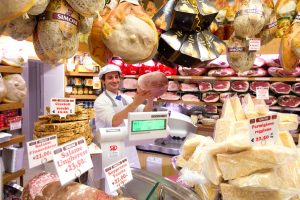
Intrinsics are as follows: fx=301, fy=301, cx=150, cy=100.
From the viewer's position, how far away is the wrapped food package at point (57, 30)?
3.40ft

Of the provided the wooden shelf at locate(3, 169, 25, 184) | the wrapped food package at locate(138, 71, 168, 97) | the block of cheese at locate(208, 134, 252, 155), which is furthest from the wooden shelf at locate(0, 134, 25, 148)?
the block of cheese at locate(208, 134, 252, 155)

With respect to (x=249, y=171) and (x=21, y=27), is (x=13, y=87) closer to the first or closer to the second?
(x=21, y=27)

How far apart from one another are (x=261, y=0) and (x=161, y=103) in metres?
3.67

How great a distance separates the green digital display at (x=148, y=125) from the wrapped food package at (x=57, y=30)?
37cm

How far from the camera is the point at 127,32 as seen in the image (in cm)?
120

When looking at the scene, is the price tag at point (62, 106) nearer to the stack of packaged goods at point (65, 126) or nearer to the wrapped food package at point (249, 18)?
the stack of packaged goods at point (65, 126)

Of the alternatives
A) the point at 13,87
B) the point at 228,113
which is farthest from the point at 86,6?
the point at 13,87

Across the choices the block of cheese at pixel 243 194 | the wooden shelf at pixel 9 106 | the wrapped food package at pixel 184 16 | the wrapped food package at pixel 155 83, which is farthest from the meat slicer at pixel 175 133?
the block of cheese at pixel 243 194

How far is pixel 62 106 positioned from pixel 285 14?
5.33ft

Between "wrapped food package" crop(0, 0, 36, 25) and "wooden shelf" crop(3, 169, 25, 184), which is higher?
"wrapped food package" crop(0, 0, 36, 25)

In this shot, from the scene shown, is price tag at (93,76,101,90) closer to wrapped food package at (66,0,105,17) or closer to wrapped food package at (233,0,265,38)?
wrapped food package at (233,0,265,38)

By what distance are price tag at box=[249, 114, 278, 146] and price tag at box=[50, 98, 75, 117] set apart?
1285 millimetres

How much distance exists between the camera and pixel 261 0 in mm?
2057

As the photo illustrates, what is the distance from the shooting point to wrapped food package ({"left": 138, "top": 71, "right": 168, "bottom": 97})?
2146 mm
